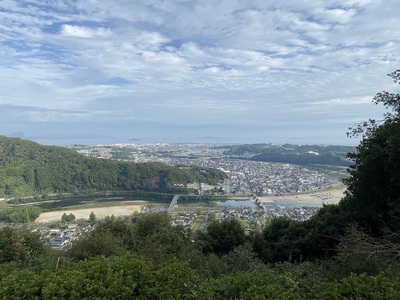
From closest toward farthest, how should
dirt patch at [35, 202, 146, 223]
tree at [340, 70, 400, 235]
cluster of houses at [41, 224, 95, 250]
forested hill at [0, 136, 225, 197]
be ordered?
tree at [340, 70, 400, 235] → cluster of houses at [41, 224, 95, 250] → dirt patch at [35, 202, 146, 223] → forested hill at [0, 136, 225, 197]

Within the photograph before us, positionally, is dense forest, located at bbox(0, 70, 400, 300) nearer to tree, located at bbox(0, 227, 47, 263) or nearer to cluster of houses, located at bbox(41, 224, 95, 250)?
tree, located at bbox(0, 227, 47, 263)

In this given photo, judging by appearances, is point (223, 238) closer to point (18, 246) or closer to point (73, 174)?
point (18, 246)

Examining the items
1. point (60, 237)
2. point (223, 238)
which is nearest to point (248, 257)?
point (223, 238)

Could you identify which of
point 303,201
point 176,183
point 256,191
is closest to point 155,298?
point 303,201

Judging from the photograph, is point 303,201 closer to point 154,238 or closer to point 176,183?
point 176,183

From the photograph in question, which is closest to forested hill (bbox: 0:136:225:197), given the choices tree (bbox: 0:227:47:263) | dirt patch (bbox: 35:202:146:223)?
dirt patch (bbox: 35:202:146:223)
